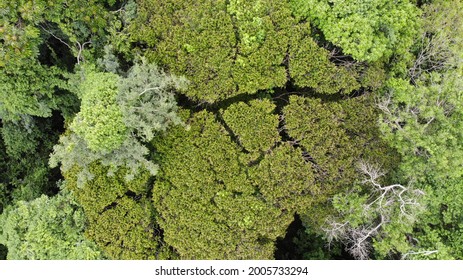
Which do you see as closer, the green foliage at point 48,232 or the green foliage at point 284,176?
the green foliage at point 284,176

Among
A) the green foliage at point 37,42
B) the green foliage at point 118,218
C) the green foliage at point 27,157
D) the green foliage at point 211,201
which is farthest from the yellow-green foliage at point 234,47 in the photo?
the green foliage at point 27,157

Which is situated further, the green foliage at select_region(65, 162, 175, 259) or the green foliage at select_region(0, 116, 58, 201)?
the green foliage at select_region(0, 116, 58, 201)

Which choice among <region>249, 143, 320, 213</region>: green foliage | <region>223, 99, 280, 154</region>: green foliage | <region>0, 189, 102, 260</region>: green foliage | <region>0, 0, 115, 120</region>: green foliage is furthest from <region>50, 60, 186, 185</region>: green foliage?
<region>249, 143, 320, 213</region>: green foliage

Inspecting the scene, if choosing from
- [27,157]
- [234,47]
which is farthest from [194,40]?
[27,157]

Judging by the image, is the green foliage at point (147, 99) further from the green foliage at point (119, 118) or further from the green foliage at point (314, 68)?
the green foliage at point (314, 68)

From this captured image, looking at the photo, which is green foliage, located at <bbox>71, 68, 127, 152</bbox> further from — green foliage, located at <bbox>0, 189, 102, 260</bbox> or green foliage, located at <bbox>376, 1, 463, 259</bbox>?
green foliage, located at <bbox>376, 1, 463, 259</bbox>

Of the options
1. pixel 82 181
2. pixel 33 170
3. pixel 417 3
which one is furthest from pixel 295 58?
pixel 33 170
